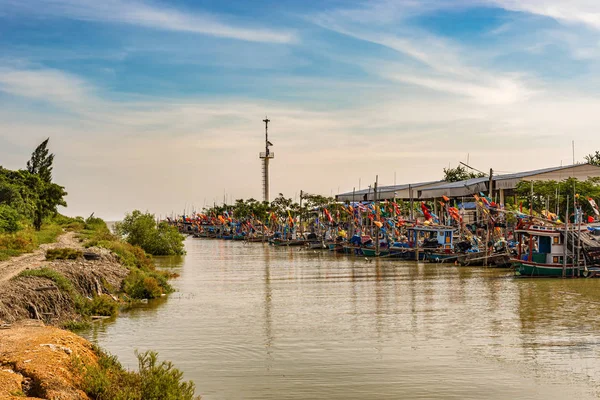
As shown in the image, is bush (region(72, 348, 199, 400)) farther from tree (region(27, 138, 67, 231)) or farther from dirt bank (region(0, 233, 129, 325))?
tree (region(27, 138, 67, 231))

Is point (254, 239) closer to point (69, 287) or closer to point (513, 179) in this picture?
point (513, 179)

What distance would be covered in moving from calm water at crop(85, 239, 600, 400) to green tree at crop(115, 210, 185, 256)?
40.9 metres

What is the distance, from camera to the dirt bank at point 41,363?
43.8 ft

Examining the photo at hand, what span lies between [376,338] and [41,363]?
47.1ft

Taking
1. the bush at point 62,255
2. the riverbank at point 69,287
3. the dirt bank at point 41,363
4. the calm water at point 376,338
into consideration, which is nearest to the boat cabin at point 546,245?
the calm water at point 376,338

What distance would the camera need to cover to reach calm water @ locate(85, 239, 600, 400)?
1942cm

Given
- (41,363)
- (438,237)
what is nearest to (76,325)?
(41,363)

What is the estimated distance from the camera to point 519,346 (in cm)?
2472

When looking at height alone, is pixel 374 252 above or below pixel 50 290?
above

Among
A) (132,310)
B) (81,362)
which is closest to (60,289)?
(132,310)

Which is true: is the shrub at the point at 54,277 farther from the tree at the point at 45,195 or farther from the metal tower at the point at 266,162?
the metal tower at the point at 266,162

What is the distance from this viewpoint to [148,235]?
3430 inches

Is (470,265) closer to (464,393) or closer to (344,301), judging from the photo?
(344,301)

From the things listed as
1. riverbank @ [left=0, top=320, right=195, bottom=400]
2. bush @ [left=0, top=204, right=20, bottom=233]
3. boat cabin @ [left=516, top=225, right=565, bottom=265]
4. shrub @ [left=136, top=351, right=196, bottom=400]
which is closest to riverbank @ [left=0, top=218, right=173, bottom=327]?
riverbank @ [left=0, top=320, right=195, bottom=400]
